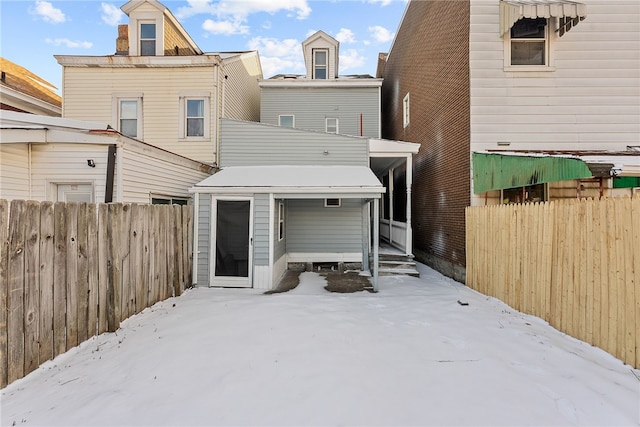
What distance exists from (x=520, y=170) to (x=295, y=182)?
16.7 ft

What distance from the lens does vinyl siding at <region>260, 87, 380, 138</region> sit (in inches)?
535

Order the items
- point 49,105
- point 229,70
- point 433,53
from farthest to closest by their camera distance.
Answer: point 49,105 → point 229,70 → point 433,53

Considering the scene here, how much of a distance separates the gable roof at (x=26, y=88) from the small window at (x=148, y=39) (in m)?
5.24

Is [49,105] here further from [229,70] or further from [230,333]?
[230,333]

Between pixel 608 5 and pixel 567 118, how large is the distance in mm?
3158

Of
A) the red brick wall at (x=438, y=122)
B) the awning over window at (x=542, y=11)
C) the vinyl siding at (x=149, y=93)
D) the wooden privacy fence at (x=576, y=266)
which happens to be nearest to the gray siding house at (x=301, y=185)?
the red brick wall at (x=438, y=122)

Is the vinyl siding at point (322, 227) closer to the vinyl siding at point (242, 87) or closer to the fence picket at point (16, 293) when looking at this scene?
the vinyl siding at point (242, 87)

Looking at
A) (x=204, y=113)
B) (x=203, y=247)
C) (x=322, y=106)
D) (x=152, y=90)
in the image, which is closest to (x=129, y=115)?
(x=152, y=90)

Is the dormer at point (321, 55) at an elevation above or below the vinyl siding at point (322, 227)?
above

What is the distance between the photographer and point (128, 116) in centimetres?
1053

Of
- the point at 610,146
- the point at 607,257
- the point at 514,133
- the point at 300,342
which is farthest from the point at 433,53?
the point at 300,342

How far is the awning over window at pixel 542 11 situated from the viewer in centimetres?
721

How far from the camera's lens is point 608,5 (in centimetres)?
795

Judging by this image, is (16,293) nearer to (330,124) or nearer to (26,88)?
(330,124)
